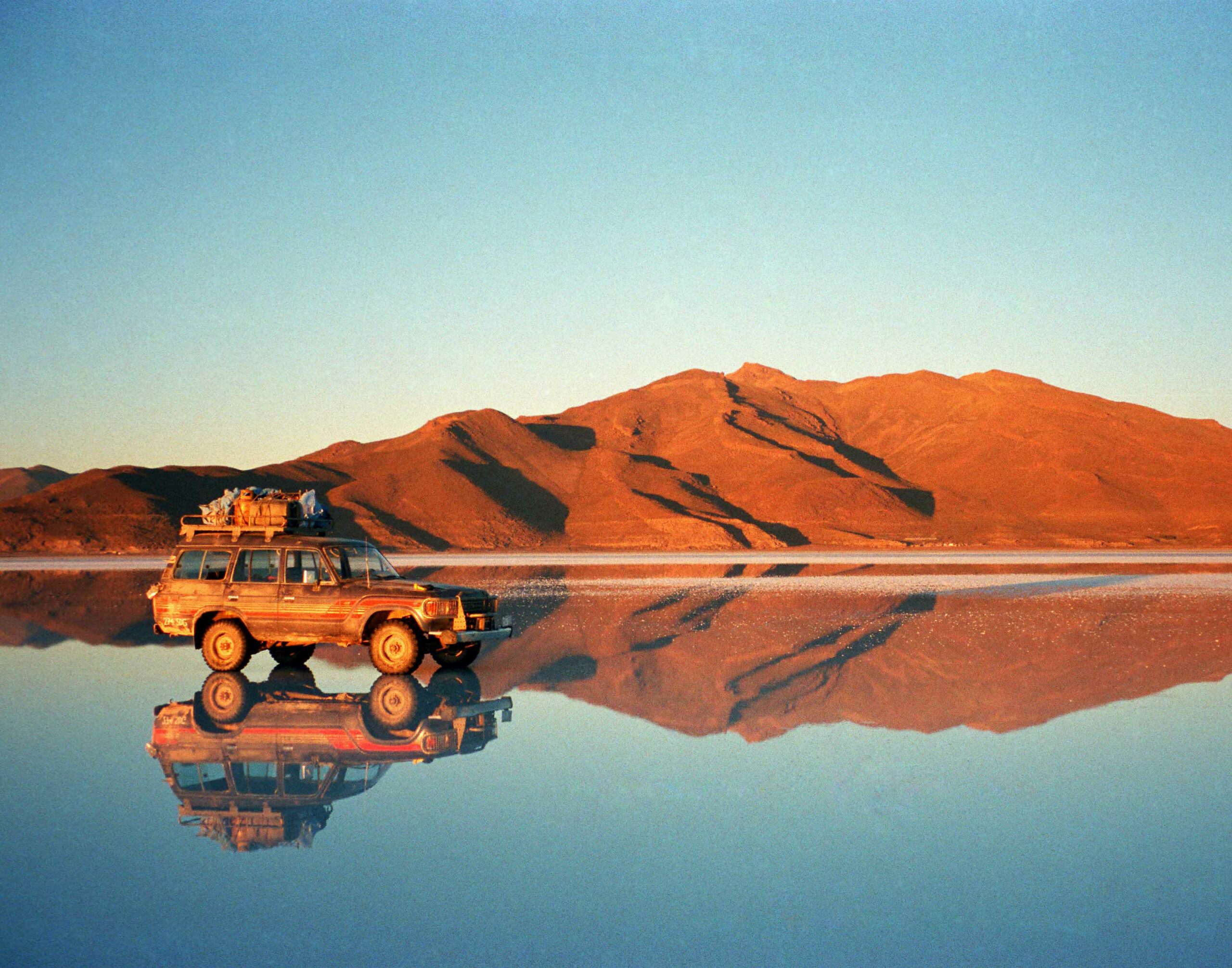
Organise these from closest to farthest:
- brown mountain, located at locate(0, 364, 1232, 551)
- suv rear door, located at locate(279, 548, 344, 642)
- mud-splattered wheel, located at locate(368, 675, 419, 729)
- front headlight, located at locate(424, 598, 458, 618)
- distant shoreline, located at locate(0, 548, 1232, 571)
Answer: mud-splattered wheel, located at locate(368, 675, 419, 729) → front headlight, located at locate(424, 598, 458, 618) → suv rear door, located at locate(279, 548, 344, 642) → distant shoreline, located at locate(0, 548, 1232, 571) → brown mountain, located at locate(0, 364, 1232, 551)

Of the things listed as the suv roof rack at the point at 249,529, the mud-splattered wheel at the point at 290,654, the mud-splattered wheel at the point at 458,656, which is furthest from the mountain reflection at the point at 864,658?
the suv roof rack at the point at 249,529

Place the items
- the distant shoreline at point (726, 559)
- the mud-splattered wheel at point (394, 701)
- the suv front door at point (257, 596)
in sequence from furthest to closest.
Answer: the distant shoreline at point (726, 559) < the suv front door at point (257, 596) < the mud-splattered wheel at point (394, 701)

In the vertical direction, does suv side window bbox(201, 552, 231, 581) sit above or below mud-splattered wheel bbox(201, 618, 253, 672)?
above

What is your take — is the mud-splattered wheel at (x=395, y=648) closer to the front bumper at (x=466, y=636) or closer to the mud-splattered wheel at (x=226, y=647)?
the front bumper at (x=466, y=636)

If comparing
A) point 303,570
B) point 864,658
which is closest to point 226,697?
point 303,570

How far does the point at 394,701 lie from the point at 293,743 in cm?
326

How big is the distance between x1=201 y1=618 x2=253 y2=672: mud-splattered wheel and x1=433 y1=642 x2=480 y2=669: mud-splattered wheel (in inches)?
120

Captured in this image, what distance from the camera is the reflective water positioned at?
6457 mm

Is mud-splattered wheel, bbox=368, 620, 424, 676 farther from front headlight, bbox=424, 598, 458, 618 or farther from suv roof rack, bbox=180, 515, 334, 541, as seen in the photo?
suv roof rack, bbox=180, 515, 334, 541

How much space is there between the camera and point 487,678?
17203 millimetres

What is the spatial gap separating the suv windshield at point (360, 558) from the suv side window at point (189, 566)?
224 centimetres

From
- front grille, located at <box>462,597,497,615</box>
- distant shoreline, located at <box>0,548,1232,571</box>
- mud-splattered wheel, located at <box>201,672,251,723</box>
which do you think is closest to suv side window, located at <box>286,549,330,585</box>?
mud-splattered wheel, located at <box>201,672,251,723</box>

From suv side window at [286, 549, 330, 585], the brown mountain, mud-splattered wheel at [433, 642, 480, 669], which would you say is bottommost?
mud-splattered wheel at [433, 642, 480, 669]

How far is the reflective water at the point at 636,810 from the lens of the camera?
21.2ft
